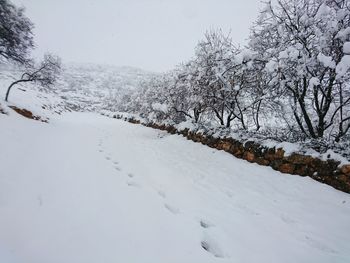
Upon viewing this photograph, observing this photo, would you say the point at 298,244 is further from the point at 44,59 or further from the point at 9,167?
the point at 44,59

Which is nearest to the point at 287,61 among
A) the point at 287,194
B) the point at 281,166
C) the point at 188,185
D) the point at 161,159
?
the point at 281,166

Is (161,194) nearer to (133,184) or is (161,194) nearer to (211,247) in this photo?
(133,184)

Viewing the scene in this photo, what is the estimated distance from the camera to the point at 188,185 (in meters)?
4.31

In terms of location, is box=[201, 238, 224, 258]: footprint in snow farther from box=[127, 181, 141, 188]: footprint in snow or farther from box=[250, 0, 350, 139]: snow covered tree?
box=[250, 0, 350, 139]: snow covered tree

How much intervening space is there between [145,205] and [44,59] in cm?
1654

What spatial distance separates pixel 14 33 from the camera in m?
11.2

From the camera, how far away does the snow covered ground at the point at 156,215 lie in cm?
204

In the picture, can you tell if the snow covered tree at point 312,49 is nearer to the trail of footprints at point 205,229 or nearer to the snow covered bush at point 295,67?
the snow covered bush at point 295,67

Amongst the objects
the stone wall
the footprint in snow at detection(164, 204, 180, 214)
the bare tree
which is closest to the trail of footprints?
the footprint in snow at detection(164, 204, 180, 214)

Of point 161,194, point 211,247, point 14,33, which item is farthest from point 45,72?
point 211,247

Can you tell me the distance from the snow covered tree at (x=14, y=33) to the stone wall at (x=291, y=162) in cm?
1123

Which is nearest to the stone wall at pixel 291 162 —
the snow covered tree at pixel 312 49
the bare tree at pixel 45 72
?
the snow covered tree at pixel 312 49

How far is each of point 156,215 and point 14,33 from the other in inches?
504

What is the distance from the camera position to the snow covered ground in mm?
2043
